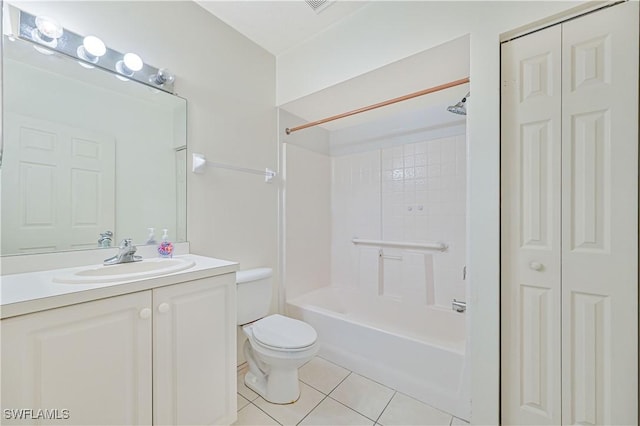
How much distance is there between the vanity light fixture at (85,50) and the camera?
1142 millimetres

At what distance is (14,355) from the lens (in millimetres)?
739

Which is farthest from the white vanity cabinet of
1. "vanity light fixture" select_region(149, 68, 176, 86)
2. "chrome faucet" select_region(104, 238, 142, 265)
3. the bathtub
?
"vanity light fixture" select_region(149, 68, 176, 86)

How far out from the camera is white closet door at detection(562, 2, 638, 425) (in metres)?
1.04

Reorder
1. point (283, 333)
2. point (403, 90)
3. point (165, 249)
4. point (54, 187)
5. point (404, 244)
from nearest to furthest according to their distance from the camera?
point (54, 187) < point (165, 249) < point (283, 333) < point (403, 90) < point (404, 244)

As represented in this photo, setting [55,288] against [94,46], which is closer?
[55,288]

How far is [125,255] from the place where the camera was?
1.28 meters

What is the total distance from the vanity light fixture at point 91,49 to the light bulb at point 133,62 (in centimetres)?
10

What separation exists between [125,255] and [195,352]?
0.59 metres

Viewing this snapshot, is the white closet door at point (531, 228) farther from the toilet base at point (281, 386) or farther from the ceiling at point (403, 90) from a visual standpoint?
the toilet base at point (281, 386)

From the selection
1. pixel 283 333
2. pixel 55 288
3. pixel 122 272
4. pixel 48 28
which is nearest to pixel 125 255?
pixel 122 272

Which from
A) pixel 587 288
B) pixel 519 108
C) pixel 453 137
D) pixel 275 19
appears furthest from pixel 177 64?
pixel 587 288

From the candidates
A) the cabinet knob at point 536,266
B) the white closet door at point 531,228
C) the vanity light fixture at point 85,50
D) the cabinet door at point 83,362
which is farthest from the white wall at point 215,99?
the cabinet knob at point 536,266

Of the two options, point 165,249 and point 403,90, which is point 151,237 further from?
point 403,90

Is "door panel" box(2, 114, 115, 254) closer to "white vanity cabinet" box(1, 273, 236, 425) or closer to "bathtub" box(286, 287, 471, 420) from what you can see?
"white vanity cabinet" box(1, 273, 236, 425)
